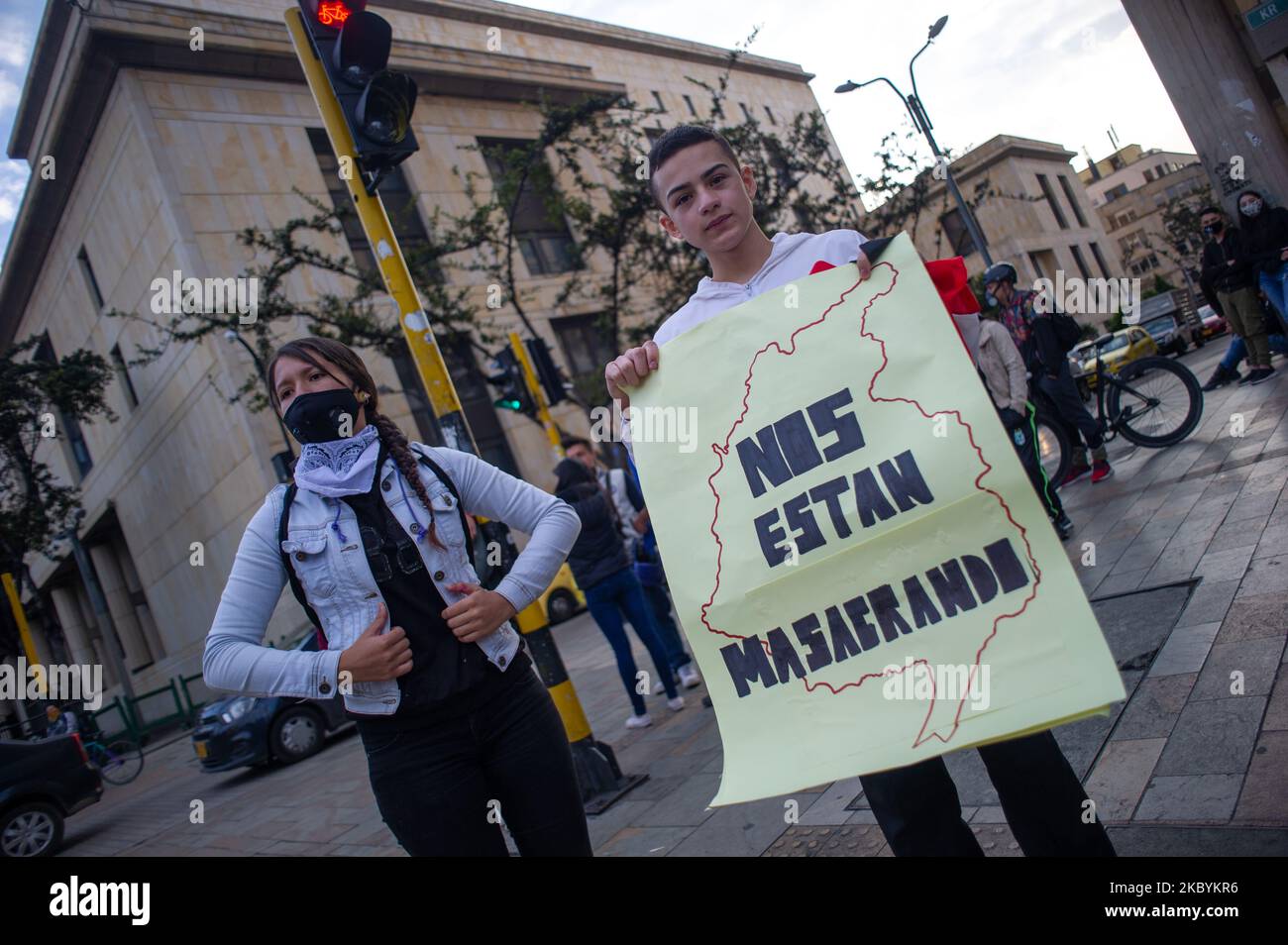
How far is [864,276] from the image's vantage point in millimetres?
1849

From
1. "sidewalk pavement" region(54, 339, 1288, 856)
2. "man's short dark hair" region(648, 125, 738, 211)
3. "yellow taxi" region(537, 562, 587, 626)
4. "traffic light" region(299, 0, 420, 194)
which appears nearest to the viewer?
"man's short dark hair" region(648, 125, 738, 211)

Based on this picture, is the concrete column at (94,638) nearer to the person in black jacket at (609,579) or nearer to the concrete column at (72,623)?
the concrete column at (72,623)

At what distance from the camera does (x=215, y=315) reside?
17219mm

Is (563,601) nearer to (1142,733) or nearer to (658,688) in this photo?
(658,688)

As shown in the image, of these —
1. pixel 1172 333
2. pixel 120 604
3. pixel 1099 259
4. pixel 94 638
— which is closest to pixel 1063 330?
pixel 1172 333

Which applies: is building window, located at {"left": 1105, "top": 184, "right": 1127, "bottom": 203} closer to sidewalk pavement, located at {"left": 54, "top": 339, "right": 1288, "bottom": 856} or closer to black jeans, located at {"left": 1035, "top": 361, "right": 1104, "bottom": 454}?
black jeans, located at {"left": 1035, "top": 361, "right": 1104, "bottom": 454}

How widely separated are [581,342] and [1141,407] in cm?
2117

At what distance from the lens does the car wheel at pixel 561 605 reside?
1639 cm

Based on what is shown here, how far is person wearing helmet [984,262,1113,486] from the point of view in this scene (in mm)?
7320

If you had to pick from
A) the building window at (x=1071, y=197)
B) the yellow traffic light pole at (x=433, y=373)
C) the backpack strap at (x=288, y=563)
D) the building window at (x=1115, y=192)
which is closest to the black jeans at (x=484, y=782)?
the backpack strap at (x=288, y=563)

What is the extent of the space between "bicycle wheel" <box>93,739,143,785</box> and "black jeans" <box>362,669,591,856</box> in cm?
1449

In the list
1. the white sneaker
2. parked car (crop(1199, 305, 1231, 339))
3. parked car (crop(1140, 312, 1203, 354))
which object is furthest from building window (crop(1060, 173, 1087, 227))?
the white sneaker

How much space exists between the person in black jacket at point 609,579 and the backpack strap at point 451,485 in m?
3.40

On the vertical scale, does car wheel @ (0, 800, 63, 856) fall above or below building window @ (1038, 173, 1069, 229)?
below
